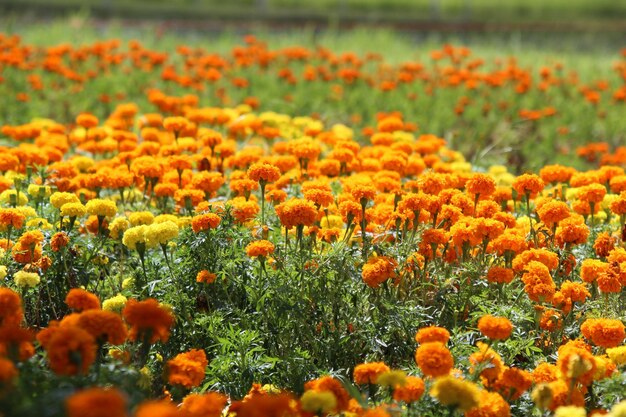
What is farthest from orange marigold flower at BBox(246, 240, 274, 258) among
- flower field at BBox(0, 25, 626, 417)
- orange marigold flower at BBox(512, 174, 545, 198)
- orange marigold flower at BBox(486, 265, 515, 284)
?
orange marigold flower at BBox(512, 174, 545, 198)

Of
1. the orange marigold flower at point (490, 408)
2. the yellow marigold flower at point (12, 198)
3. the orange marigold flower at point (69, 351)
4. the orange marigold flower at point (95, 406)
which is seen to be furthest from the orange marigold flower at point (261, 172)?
the orange marigold flower at point (95, 406)

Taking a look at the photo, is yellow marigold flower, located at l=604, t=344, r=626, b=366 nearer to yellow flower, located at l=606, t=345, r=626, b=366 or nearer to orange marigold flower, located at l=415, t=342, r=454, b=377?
yellow flower, located at l=606, t=345, r=626, b=366

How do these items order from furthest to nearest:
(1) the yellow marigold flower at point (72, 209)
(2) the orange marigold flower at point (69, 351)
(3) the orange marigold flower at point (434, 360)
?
(1) the yellow marigold flower at point (72, 209), (3) the orange marigold flower at point (434, 360), (2) the orange marigold flower at point (69, 351)

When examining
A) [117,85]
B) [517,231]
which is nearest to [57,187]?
[517,231]

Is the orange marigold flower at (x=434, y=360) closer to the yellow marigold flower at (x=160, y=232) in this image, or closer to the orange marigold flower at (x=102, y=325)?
the orange marigold flower at (x=102, y=325)

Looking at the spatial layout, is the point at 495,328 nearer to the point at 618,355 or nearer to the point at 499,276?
the point at 618,355

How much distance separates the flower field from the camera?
2426 mm

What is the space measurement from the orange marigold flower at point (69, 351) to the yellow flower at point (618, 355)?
170 centimetres

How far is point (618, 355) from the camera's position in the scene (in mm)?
2924

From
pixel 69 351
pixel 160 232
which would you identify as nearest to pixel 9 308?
pixel 69 351

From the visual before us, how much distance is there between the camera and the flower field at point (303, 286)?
2426mm

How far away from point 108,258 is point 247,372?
1.11 m

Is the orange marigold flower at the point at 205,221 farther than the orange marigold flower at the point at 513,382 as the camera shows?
Yes

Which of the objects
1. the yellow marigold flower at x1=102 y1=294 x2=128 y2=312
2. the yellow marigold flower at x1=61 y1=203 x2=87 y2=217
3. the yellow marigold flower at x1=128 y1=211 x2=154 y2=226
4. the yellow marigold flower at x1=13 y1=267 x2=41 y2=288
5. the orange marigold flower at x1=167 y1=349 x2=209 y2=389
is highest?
the yellow marigold flower at x1=61 y1=203 x2=87 y2=217
